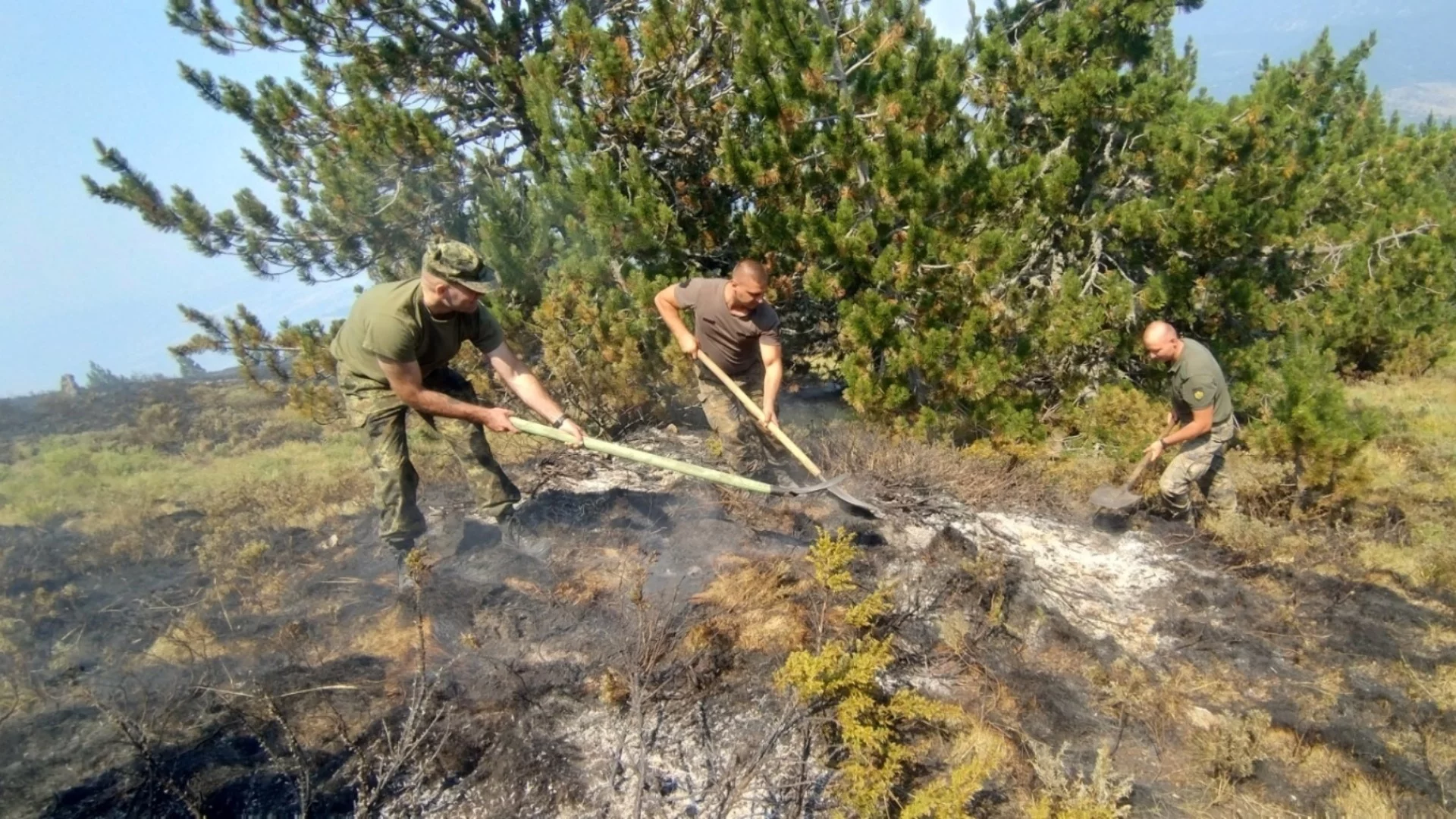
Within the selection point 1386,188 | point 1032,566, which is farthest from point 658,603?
point 1386,188

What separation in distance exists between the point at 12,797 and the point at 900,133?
5.44m

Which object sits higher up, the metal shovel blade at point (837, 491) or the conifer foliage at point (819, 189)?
the conifer foliage at point (819, 189)

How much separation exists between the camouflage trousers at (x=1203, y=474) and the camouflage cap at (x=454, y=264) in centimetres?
411

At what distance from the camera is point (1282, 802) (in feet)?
9.11

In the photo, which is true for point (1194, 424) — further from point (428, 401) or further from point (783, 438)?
point (428, 401)

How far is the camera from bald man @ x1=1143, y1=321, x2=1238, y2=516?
4250mm

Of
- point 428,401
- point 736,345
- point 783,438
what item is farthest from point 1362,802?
point 428,401

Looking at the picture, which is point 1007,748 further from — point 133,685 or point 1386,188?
point 1386,188

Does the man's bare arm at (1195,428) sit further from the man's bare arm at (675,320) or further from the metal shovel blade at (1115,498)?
the man's bare arm at (675,320)

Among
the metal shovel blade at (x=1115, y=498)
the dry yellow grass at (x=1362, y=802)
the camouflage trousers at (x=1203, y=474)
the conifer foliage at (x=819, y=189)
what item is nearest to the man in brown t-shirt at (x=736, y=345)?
the conifer foliage at (x=819, y=189)

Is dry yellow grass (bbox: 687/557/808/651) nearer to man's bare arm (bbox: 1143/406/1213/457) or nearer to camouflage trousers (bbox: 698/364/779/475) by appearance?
camouflage trousers (bbox: 698/364/779/475)

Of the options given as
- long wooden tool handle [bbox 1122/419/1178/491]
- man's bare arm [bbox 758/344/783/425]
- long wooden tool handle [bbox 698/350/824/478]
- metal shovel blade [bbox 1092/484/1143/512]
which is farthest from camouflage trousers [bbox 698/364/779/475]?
long wooden tool handle [bbox 1122/419/1178/491]

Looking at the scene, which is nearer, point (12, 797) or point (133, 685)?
point (12, 797)

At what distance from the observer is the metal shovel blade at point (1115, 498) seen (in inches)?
182
